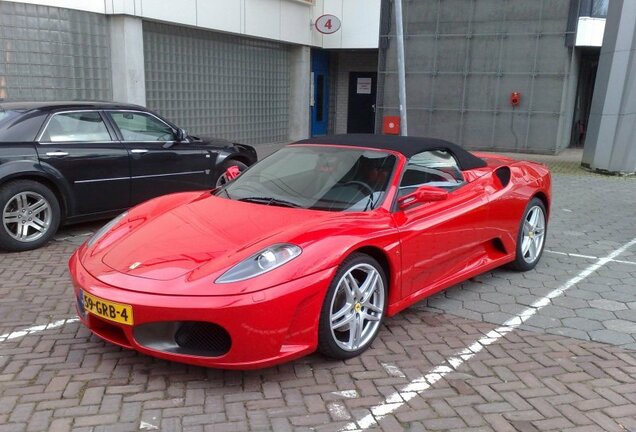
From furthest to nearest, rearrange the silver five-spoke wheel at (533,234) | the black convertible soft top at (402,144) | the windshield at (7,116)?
the windshield at (7,116) → the silver five-spoke wheel at (533,234) → the black convertible soft top at (402,144)

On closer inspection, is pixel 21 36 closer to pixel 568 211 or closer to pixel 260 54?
pixel 260 54

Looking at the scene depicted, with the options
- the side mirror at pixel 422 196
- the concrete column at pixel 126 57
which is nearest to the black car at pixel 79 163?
the side mirror at pixel 422 196

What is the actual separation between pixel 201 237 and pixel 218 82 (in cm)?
1170

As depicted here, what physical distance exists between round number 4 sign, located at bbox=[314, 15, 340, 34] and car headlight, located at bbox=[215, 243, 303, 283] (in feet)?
46.5

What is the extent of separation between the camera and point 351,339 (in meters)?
3.51

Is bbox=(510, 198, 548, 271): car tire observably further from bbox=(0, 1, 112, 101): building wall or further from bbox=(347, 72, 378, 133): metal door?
bbox=(347, 72, 378, 133): metal door

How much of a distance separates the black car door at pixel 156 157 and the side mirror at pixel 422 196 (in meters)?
3.82

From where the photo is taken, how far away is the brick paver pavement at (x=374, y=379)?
2891mm

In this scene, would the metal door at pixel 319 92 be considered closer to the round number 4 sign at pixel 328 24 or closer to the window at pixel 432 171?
the round number 4 sign at pixel 328 24

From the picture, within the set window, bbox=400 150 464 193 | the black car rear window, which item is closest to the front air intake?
window, bbox=400 150 464 193

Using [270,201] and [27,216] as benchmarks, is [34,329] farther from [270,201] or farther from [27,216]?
[27,216]

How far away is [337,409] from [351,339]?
586mm

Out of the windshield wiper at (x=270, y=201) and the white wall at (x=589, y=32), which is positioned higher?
the white wall at (x=589, y=32)

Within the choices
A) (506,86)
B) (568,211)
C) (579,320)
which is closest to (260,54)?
(506,86)
